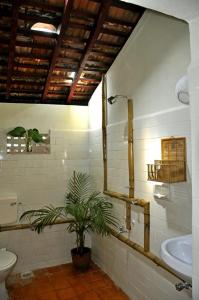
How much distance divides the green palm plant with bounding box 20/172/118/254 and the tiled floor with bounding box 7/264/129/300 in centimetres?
36

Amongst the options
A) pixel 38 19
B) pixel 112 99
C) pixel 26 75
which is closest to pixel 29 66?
pixel 26 75

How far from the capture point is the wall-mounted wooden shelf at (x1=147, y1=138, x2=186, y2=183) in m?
2.08

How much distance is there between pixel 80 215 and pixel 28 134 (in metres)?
1.37

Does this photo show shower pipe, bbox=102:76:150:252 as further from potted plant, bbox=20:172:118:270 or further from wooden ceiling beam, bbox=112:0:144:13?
wooden ceiling beam, bbox=112:0:144:13

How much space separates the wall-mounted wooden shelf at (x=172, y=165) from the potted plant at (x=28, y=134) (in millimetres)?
1935

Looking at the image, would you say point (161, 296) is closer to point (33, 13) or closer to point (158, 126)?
point (158, 126)

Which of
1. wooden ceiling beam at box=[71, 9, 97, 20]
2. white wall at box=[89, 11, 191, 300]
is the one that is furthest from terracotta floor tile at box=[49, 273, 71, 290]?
wooden ceiling beam at box=[71, 9, 97, 20]

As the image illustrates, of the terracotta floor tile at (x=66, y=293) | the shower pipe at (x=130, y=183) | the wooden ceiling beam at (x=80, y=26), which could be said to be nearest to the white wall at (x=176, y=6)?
the wooden ceiling beam at (x=80, y=26)

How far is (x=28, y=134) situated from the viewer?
360cm

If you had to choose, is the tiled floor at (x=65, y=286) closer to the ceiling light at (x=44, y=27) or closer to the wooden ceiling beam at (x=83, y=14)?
the ceiling light at (x=44, y=27)

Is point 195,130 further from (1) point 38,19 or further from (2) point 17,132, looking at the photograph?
(2) point 17,132

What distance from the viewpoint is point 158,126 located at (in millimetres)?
2418

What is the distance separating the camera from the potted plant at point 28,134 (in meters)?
3.50

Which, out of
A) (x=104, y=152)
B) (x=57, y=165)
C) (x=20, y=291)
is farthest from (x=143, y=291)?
(x=57, y=165)
